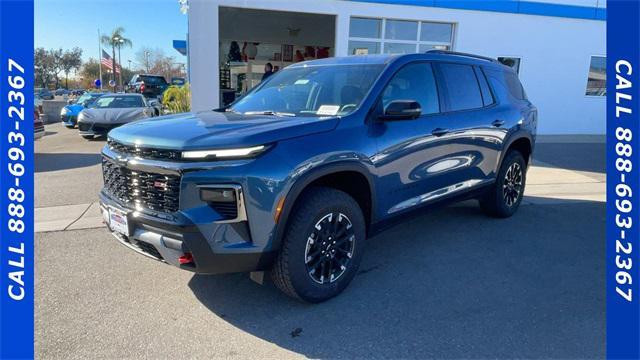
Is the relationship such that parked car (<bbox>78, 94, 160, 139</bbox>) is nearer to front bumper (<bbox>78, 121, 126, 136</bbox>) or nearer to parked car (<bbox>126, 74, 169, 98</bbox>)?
front bumper (<bbox>78, 121, 126, 136</bbox>)

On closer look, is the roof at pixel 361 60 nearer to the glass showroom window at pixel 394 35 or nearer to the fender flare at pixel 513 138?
the fender flare at pixel 513 138

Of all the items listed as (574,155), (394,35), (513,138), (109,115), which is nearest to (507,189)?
(513,138)

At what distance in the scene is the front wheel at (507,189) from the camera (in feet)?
17.1

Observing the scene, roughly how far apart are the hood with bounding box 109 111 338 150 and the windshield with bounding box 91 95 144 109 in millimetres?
11176

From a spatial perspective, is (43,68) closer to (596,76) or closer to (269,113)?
(596,76)

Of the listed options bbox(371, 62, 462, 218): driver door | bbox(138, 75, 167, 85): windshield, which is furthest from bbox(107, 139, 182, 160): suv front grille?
bbox(138, 75, 167, 85): windshield

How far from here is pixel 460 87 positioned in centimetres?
448

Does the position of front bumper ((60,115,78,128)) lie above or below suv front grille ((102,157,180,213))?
above

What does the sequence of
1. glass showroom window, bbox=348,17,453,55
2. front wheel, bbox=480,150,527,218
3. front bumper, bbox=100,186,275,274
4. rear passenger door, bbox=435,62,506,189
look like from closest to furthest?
1. front bumper, bbox=100,186,275,274
2. rear passenger door, bbox=435,62,506,189
3. front wheel, bbox=480,150,527,218
4. glass showroom window, bbox=348,17,453,55

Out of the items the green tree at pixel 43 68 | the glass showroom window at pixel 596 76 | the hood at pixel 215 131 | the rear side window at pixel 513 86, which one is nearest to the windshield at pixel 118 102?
the hood at pixel 215 131

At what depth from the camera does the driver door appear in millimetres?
3498

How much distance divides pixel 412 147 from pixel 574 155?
9.12 m

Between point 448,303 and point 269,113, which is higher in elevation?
point 269,113

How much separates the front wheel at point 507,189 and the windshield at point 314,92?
2.43 metres
